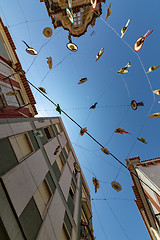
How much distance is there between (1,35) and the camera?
519 inches

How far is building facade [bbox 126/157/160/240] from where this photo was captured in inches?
419

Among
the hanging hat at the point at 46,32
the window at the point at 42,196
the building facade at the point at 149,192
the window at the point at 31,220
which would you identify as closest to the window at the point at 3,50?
the hanging hat at the point at 46,32

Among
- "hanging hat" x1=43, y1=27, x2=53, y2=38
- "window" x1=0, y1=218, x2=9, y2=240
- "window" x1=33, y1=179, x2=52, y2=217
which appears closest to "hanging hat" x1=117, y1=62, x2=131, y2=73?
"hanging hat" x1=43, y1=27, x2=53, y2=38

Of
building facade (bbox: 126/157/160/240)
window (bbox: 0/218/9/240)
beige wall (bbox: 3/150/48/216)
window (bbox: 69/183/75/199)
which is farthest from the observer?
window (bbox: 69/183/75/199)

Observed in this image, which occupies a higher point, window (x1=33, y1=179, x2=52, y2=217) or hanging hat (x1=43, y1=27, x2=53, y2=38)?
hanging hat (x1=43, y1=27, x2=53, y2=38)

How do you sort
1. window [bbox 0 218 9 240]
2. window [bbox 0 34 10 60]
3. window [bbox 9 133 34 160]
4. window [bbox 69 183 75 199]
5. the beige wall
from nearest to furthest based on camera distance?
window [bbox 0 218 9 240], the beige wall, window [bbox 9 133 34 160], window [bbox 0 34 10 60], window [bbox 69 183 75 199]

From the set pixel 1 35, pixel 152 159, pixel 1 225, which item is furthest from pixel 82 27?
pixel 1 225

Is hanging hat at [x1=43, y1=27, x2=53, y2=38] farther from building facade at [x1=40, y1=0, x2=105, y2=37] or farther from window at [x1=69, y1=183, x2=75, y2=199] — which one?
building facade at [x1=40, y1=0, x2=105, y2=37]

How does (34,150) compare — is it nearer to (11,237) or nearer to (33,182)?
(33,182)

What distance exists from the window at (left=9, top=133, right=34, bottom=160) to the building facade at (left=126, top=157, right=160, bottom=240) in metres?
9.18

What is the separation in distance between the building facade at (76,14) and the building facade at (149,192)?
84.3 feet

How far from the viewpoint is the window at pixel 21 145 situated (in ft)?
23.0

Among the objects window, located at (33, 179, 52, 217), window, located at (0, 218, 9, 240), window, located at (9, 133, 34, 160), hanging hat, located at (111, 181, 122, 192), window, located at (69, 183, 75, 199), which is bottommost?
window, located at (69, 183, 75, 199)

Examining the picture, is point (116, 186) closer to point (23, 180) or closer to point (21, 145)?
point (23, 180)
